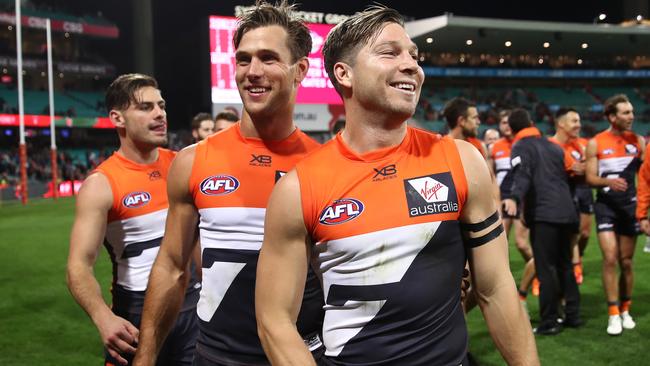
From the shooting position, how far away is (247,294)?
8.60ft

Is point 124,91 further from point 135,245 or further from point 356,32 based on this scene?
point 356,32

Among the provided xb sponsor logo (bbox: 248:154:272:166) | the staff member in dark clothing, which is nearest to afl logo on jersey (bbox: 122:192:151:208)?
xb sponsor logo (bbox: 248:154:272:166)

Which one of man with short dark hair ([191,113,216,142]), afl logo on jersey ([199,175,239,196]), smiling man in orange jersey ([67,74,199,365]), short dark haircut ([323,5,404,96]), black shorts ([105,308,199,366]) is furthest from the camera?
man with short dark hair ([191,113,216,142])

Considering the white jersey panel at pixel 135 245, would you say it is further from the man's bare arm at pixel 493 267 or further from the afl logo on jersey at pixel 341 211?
the man's bare arm at pixel 493 267

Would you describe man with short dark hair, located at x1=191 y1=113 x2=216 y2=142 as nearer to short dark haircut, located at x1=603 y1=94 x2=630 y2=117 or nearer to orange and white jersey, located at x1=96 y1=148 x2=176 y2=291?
orange and white jersey, located at x1=96 y1=148 x2=176 y2=291

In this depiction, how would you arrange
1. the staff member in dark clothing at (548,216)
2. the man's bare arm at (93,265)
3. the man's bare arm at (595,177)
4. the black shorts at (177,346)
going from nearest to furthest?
the man's bare arm at (93,265) → the black shorts at (177,346) → the staff member in dark clothing at (548,216) → the man's bare arm at (595,177)

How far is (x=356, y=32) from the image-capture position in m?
2.20

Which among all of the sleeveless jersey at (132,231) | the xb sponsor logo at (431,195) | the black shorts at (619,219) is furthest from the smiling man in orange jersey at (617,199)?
the xb sponsor logo at (431,195)

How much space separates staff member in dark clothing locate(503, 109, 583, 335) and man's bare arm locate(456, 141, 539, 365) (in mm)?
4430

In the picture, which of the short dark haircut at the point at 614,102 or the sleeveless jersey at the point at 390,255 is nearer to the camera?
the sleeveless jersey at the point at 390,255

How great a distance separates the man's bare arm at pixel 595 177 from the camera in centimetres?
641

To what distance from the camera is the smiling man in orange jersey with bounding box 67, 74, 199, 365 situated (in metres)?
3.26

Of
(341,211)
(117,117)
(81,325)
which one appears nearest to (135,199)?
(117,117)

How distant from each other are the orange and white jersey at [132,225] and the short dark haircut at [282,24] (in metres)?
1.21
